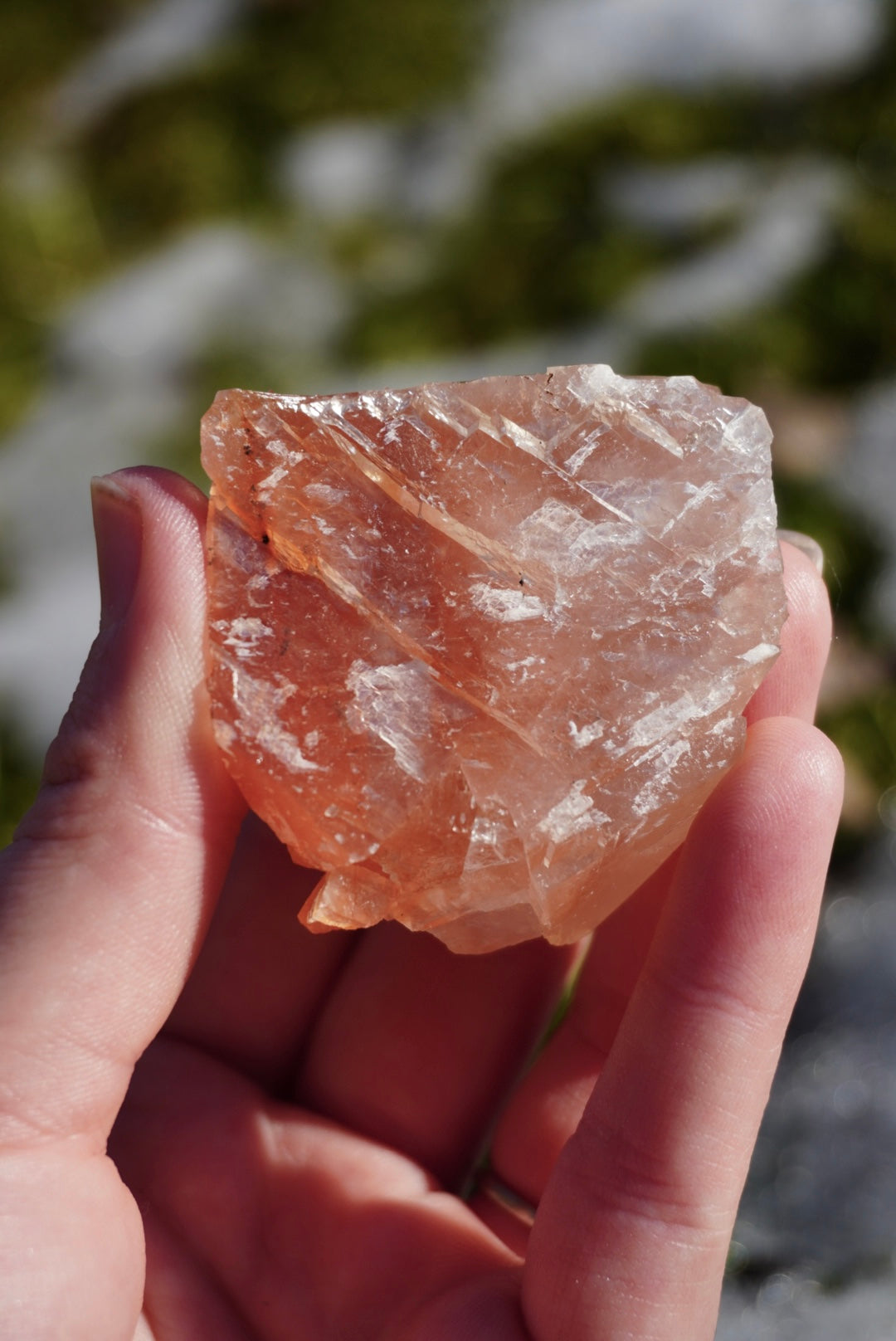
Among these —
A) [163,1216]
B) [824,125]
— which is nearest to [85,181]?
[824,125]

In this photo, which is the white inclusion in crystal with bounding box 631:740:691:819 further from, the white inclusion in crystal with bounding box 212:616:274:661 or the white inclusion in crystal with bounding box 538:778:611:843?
the white inclusion in crystal with bounding box 212:616:274:661

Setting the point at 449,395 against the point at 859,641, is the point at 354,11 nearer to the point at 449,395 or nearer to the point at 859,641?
the point at 859,641

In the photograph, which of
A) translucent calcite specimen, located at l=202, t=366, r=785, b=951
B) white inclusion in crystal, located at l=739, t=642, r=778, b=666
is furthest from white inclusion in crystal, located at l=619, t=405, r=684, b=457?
white inclusion in crystal, located at l=739, t=642, r=778, b=666

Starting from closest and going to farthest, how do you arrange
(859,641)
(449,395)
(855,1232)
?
(449,395), (855,1232), (859,641)

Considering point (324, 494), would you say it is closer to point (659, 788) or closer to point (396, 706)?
point (396, 706)

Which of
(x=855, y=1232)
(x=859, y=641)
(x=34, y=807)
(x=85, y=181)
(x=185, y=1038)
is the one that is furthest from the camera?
(x=85, y=181)

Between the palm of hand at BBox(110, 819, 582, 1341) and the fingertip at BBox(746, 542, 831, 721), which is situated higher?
the fingertip at BBox(746, 542, 831, 721)
